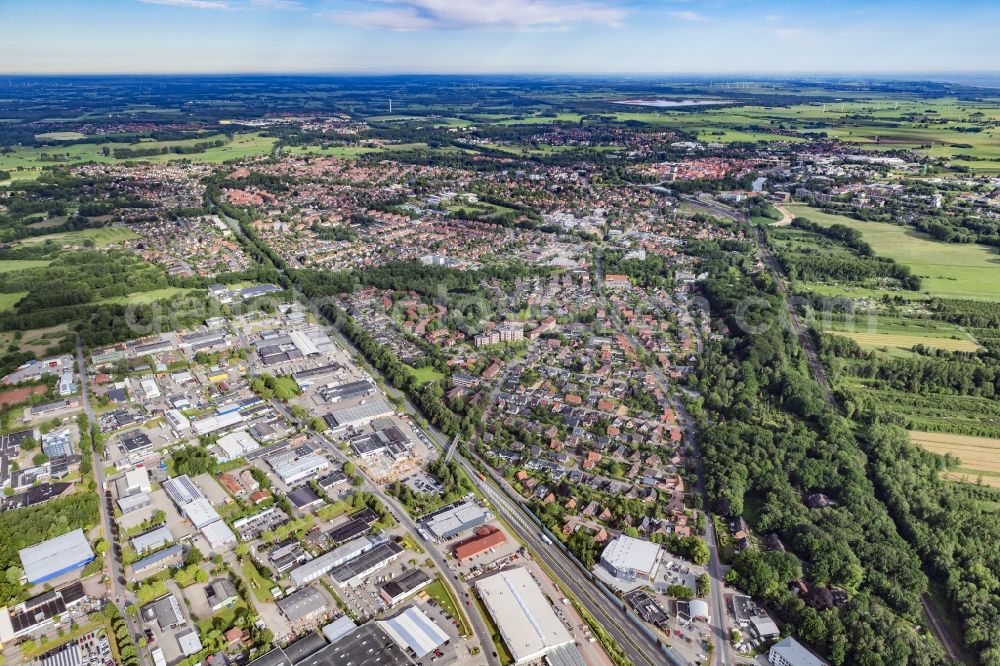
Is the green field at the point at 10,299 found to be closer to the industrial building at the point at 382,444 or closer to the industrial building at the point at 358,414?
the industrial building at the point at 358,414

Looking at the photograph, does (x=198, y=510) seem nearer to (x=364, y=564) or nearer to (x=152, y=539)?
(x=152, y=539)

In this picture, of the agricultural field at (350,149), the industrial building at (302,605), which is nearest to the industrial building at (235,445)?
the industrial building at (302,605)

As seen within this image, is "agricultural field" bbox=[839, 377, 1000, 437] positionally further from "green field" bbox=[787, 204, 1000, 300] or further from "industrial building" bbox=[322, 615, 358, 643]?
"industrial building" bbox=[322, 615, 358, 643]

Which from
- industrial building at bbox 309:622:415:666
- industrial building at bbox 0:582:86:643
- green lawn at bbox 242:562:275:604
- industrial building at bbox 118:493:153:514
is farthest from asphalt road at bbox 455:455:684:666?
industrial building at bbox 0:582:86:643

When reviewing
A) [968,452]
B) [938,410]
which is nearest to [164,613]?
[968,452]

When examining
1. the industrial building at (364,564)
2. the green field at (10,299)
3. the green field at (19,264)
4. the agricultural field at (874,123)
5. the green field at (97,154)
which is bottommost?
the industrial building at (364,564)

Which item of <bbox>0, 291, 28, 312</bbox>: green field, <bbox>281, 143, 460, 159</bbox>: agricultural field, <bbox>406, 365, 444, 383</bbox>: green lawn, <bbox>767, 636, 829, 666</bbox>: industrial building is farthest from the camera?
<bbox>281, 143, 460, 159</bbox>: agricultural field
